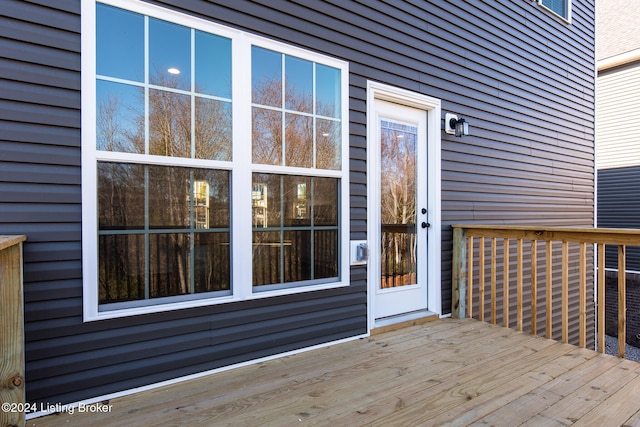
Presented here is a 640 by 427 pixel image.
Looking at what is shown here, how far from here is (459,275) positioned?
11.5ft

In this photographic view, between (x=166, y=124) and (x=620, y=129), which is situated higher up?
(x=620, y=129)

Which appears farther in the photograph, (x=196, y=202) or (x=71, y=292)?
(x=196, y=202)

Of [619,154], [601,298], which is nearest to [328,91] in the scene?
[601,298]

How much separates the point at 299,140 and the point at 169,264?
1.22m

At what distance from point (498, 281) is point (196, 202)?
141 inches

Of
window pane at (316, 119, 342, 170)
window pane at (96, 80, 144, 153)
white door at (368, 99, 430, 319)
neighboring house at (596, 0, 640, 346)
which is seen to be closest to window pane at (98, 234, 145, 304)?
window pane at (96, 80, 144, 153)

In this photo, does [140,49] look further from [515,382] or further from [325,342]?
[515,382]

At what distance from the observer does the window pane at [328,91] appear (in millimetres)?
2695

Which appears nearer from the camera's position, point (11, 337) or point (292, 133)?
point (11, 337)

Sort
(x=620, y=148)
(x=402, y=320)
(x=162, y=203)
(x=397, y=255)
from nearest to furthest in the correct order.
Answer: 1. (x=162, y=203)
2. (x=402, y=320)
3. (x=397, y=255)
4. (x=620, y=148)

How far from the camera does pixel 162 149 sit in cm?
208

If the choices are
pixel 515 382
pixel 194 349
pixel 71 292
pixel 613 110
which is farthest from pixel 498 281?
pixel 613 110

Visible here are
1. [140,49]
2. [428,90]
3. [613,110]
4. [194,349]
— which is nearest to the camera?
[140,49]

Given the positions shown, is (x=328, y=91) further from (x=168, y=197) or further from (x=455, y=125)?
(x=455, y=125)
